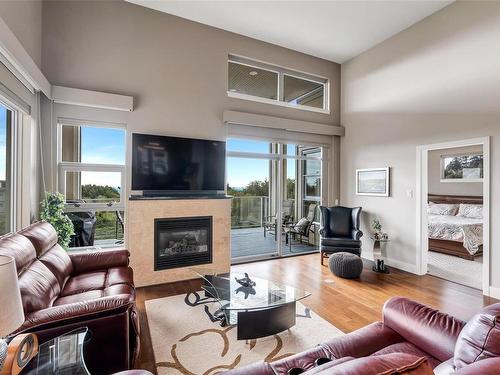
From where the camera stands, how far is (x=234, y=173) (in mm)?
4867

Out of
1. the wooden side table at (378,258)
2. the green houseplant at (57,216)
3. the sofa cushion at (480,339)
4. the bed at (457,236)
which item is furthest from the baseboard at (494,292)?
the green houseplant at (57,216)

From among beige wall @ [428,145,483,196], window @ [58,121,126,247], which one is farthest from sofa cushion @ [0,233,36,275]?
beige wall @ [428,145,483,196]

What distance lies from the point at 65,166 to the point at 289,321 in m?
3.49

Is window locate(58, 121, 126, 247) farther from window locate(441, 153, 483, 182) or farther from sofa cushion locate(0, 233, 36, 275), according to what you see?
window locate(441, 153, 483, 182)

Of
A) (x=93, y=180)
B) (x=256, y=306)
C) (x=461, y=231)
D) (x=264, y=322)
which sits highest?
(x=93, y=180)

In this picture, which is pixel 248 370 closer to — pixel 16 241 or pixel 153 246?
pixel 16 241

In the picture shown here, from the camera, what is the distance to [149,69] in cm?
401

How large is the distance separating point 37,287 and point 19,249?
0.32 meters

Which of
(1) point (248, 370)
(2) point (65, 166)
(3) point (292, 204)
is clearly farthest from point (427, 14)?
(2) point (65, 166)

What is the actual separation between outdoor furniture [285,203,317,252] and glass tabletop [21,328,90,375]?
4362 millimetres

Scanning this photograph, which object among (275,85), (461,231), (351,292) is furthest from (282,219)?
(461,231)

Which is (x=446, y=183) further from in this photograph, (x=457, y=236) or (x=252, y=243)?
(x=252, y=243)

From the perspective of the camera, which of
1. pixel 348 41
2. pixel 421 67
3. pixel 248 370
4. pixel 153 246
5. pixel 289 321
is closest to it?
pixel 248 370

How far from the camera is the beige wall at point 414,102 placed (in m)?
3.44
